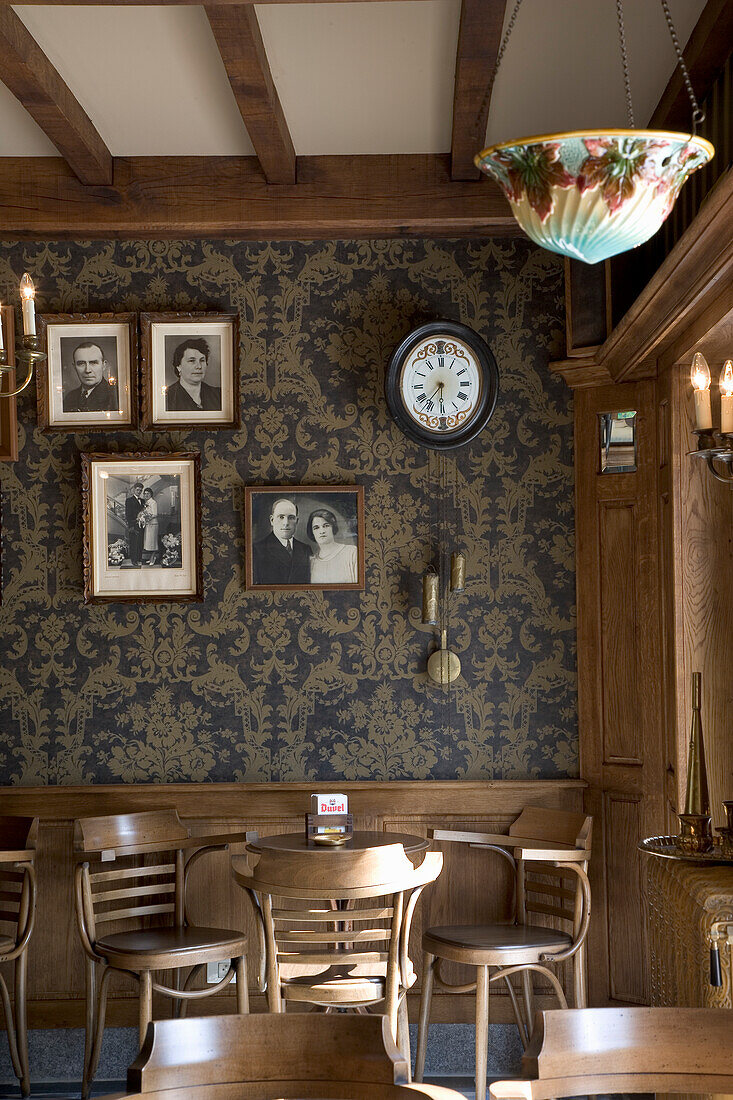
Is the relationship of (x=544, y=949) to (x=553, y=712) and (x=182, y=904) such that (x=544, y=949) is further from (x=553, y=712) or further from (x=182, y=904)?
(x=182, y=904)

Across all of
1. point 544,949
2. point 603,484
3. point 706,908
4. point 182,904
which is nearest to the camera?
point 706,908

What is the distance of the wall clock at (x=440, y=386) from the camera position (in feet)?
14.6

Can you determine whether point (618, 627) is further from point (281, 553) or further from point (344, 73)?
point (344, 73)

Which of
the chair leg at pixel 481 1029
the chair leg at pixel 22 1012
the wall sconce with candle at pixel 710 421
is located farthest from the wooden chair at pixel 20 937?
the wall sconce with candle at pixel 710 421

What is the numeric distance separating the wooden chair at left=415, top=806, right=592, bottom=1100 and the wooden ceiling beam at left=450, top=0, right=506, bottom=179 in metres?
2.53

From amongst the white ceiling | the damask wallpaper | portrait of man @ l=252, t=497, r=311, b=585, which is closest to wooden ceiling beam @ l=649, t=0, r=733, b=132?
the white ceiling

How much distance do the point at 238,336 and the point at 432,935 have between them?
2.51 m

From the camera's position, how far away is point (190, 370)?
4.54 m

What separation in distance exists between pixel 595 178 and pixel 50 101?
244cm

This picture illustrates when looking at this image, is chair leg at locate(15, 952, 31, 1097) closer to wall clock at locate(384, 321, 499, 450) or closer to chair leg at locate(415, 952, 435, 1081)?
chair leg at locate(415, 952, 435, 1081)

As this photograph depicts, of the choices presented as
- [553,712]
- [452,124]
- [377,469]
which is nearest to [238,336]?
[377,469]

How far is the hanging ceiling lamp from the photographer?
1.69 m

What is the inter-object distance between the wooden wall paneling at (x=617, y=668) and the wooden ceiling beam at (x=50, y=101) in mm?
2146

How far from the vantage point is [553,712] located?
4.46 m
